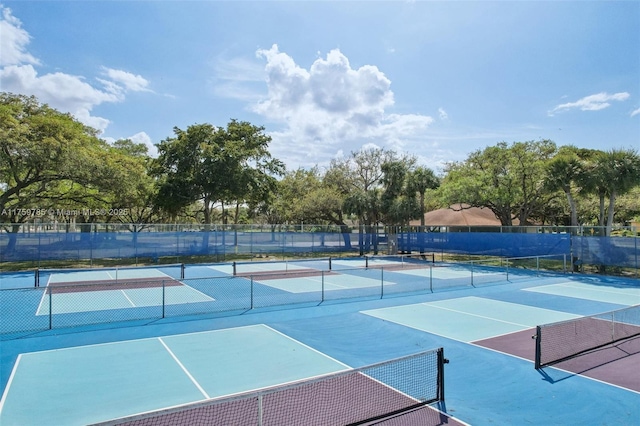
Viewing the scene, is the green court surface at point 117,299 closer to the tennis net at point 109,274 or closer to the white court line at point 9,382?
the tennis net at point 109,274

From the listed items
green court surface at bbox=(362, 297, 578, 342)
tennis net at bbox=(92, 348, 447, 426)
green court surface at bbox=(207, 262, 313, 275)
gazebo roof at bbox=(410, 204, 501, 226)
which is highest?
gazebo roof at bbox=(410, 204, 501, 226)

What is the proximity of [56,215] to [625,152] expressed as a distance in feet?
182

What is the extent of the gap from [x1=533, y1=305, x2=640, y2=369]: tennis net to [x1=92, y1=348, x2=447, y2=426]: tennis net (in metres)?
3.05

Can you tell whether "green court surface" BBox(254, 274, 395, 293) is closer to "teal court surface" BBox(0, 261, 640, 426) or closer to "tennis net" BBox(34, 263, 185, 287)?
"teal court surface" BBox(0, 261, 640, 426)

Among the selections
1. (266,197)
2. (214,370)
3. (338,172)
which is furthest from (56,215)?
(214,370)

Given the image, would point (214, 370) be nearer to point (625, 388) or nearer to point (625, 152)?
point (625, 388)

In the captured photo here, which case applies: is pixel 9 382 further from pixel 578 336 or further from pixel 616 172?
pixel 616 172

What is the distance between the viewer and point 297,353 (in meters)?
10.7

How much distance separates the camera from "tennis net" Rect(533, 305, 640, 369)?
390 inches

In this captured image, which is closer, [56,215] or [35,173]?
[35,173]

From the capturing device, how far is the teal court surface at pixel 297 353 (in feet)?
25.1

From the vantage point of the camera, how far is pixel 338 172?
5194cm

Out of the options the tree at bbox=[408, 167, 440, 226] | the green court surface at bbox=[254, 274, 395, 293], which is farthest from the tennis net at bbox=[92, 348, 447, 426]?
the tree at bbox=[408, 167, 440, 226]

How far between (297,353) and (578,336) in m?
7.51
